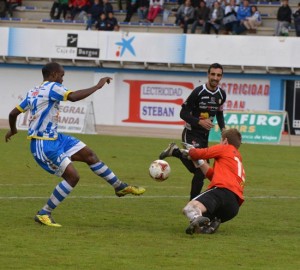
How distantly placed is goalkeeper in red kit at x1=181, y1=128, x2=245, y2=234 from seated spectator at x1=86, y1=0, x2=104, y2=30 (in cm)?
3231

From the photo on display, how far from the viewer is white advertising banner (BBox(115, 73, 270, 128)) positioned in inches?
1652

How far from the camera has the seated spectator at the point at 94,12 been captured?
44091 mm

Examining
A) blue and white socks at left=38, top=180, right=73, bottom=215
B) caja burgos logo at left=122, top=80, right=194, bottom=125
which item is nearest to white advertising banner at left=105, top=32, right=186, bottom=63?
caja burgos logo at left=122, top=80, right=194, bottom=125

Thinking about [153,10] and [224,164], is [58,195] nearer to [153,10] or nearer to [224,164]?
[224,164]

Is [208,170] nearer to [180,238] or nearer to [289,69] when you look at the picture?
[180,238]

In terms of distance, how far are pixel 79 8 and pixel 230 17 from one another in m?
7.81

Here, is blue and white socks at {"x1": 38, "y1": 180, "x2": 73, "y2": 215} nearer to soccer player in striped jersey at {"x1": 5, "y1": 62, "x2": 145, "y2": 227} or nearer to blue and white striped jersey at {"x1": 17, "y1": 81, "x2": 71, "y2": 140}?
soccer player in striped jersey at {"x1": 5, "y1": 62, "x2": 145, "y2": 227}

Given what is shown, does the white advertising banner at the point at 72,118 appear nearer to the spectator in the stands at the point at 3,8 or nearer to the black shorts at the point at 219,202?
the spectator in the stands at the point at 3,8

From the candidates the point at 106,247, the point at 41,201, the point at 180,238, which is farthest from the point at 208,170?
the point at 41,201

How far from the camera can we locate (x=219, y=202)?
11891mm

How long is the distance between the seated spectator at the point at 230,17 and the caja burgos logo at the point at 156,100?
2.95 m

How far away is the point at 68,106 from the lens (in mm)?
35281

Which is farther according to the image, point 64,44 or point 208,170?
point 64,44

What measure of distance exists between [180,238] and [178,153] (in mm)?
1286
